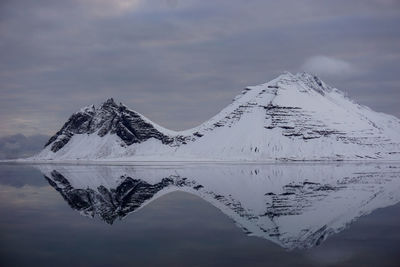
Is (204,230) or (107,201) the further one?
(107,201)

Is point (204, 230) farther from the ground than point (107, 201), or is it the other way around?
point (107, 201)

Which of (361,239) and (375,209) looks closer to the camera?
(361,239)

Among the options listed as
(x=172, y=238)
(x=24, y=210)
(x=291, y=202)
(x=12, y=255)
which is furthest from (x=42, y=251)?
(x=291, y=202)

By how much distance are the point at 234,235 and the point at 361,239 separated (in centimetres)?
1116

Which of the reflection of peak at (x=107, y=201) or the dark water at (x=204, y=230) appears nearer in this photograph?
the dark water at (x=204, y=230)

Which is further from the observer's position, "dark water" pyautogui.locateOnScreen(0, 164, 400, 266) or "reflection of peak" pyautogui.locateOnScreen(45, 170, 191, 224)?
"reflection of peak" pyautogui.locateOnScreen(45, 170, 191, 224)

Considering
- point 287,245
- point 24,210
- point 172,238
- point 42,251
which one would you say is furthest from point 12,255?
point 24,210

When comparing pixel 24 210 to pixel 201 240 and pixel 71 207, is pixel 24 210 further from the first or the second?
pixel 201 240

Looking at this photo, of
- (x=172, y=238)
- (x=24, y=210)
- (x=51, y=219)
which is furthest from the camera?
(x=24, y=210)

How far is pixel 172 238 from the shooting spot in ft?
127

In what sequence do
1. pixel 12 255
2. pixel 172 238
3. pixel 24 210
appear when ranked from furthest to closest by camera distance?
1. pixel 24 210
2. pixel 172 238
3. pixel 12 255

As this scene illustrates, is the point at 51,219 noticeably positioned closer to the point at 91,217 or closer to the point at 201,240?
the point at 91,217

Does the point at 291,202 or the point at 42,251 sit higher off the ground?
the point at 291,202

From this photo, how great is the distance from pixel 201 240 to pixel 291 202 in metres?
26.7
